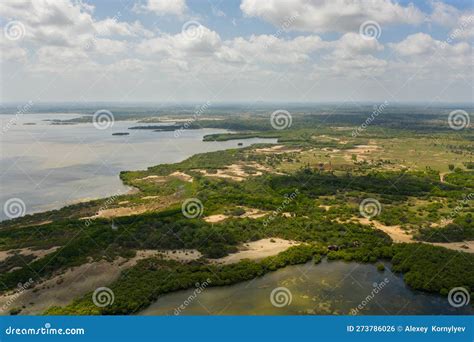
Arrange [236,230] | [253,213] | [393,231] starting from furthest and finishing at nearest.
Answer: [253,213]
[393,231]
[236,230]

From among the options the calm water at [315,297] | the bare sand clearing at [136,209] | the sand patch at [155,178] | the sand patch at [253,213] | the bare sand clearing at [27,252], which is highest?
the sand patch at [155,178]

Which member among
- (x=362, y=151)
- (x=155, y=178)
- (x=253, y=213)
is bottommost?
(x=253, y=213)

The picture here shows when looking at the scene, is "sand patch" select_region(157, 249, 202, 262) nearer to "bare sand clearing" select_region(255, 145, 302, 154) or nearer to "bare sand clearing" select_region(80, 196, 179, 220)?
"bare sand clearing" select_region(80, 196, 179, 220)

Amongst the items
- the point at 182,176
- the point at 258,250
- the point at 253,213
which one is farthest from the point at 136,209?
the point at 182,176

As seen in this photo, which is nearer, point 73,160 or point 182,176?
point 182,176

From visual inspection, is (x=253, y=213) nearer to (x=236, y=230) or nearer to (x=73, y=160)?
(x=236, y=230)

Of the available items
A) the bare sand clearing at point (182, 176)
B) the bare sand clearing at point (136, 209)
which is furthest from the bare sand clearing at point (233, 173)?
the bare sand clearing at point (136, 209)

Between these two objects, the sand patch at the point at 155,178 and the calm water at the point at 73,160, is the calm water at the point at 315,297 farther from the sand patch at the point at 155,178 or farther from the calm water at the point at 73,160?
the sand patch at the point at 155,178
